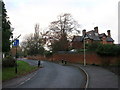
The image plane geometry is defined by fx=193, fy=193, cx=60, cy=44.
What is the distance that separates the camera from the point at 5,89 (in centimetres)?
1452

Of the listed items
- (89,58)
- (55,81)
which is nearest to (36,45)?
(89,58)

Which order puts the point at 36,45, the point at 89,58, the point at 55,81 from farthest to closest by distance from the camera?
the point at 36,45 < the point at 89,58 < the point at 55,81

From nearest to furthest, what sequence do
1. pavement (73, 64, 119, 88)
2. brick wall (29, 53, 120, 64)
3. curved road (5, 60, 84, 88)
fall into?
pavement (73, 64, 119, 88) < curved road (5, 60, 84, 88) < brick wall (29, 53, 120, 64)

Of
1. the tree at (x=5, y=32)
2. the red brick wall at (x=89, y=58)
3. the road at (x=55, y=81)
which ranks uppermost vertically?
the tree at (x=5, y=32)

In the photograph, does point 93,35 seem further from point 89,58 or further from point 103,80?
point 103,80

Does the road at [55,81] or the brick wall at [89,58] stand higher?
the brick wall at [89,58]

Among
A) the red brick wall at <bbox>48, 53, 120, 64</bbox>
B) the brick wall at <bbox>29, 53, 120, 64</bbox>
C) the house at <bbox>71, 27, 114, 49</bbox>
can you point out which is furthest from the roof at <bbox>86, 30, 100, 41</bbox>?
the red brick wall at <bbox>48, 53, 120, 64</bbox>

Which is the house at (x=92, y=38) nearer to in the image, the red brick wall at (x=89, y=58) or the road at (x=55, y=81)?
the red brick wall at (x=89, y=58)

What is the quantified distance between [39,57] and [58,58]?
18.2 metres

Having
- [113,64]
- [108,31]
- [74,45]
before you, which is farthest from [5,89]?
[108,31]

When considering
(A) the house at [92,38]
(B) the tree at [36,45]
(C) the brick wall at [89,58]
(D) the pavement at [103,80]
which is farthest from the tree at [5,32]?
(B) the tree at [36,45]

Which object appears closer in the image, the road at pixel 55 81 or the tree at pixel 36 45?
the road at pixel 55 81

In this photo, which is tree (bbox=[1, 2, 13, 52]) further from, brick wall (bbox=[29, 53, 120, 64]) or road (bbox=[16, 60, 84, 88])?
brick wall (bbox=[29, 53, 120, 64])

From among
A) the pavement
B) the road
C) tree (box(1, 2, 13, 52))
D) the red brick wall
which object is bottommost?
the road
